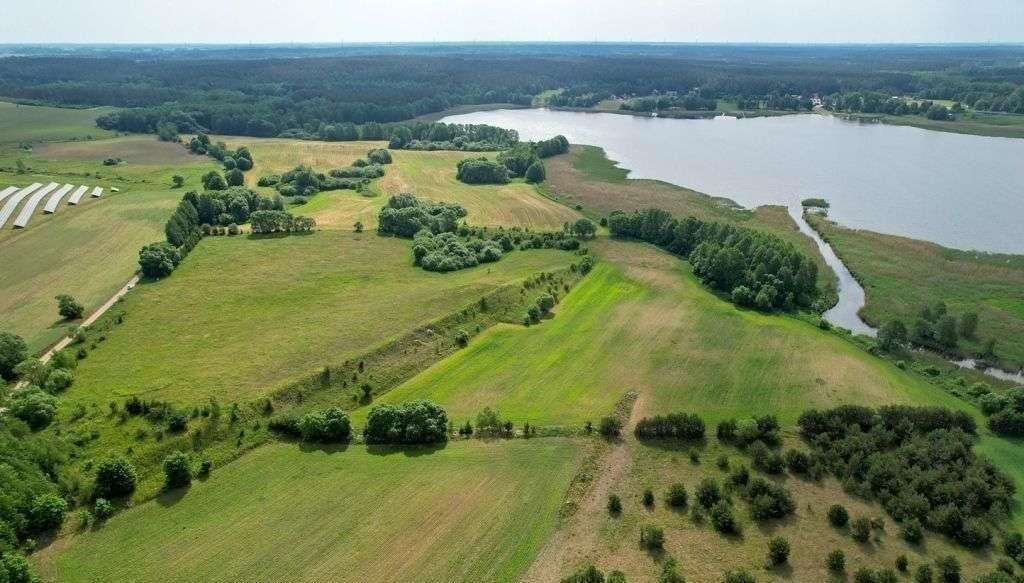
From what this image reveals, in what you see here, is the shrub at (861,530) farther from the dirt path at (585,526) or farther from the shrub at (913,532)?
the dirt path at (585,526)

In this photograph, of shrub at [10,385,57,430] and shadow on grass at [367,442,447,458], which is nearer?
shadow on grass at [367,442,447,458]

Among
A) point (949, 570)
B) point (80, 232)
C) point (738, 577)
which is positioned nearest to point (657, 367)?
point (738, 577)

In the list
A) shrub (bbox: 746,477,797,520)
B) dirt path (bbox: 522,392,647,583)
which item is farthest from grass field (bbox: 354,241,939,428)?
shrub (bbox: 746,477,797,520)

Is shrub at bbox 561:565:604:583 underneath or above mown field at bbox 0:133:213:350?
underneath

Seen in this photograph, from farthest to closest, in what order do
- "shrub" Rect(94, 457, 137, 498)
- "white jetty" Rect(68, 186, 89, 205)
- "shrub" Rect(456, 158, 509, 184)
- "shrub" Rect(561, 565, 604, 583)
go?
"shrub" Rect(456, 158, 509, 184)
"white jetty" Rect(68, 186, 89, 205)
"shrub" Rect(94, 457, 137, 498)
"shrub" Rect(561, 565, 604, 583)

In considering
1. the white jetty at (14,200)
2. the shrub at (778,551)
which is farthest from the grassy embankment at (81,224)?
the shrub at (778,551)

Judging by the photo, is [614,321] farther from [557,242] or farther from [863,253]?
[863,253]

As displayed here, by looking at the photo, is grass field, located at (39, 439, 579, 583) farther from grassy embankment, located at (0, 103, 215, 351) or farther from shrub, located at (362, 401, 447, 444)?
grassy embankment, located at (0, 103, 215, 351)
